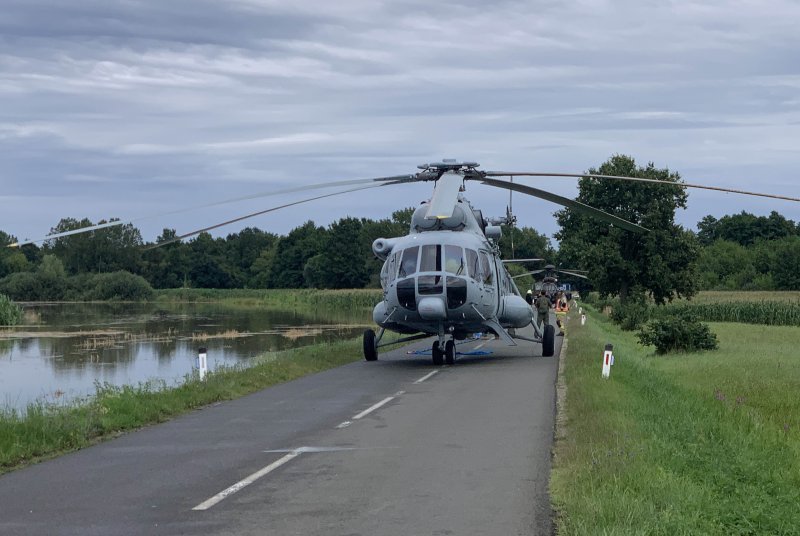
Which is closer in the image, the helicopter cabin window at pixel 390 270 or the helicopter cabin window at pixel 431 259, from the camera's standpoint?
the helicopter cabin window at pixel 431 259

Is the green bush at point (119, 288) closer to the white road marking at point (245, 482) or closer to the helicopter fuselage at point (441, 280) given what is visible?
the helicopter fuselage at point (441, 280)

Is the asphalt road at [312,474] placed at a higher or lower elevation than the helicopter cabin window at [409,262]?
lower

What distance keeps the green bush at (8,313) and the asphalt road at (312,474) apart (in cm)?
4269

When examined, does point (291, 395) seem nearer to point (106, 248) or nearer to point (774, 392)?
point (774, 392)

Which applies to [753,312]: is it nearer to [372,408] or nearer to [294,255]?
[372,408]

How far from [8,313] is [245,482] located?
4976 cm

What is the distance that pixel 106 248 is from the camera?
122 m

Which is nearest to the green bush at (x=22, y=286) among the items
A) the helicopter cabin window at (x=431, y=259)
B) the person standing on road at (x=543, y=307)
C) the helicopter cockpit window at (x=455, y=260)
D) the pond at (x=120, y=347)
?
the pond at (x=120, y=347)

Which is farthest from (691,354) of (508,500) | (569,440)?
(508,500)

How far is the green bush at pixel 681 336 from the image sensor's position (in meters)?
28.6

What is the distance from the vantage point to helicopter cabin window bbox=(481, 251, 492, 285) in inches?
869

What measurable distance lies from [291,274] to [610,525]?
14345cm

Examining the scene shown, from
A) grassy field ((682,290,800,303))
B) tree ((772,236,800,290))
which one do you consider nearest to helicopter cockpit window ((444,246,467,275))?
grassy field ((682,290,800,303))

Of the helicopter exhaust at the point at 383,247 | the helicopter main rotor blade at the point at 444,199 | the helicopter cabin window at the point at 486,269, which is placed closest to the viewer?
the helicopter main rotor blade at the point at 444,199
